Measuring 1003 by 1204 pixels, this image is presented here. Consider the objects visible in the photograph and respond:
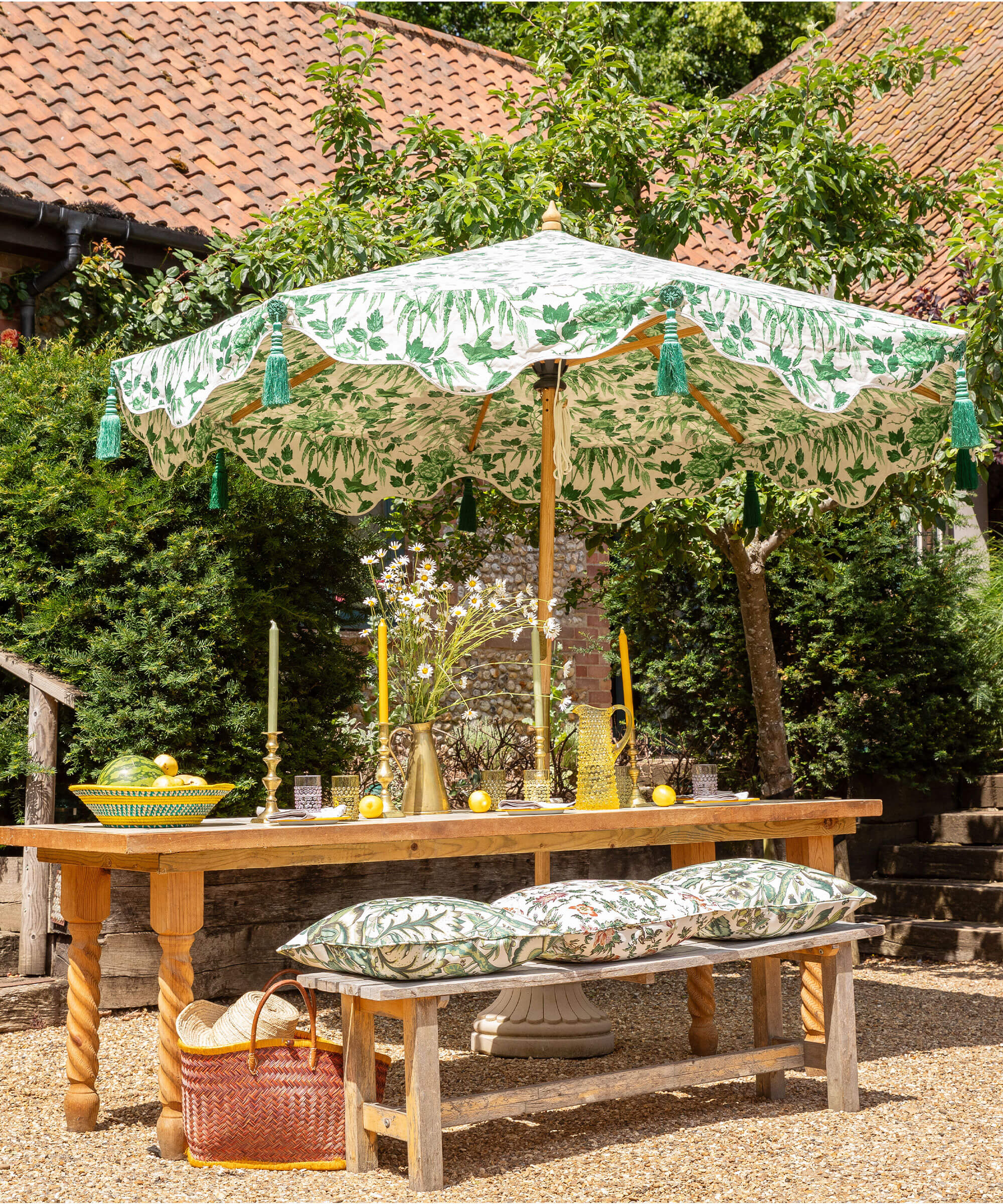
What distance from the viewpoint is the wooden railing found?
5.59m

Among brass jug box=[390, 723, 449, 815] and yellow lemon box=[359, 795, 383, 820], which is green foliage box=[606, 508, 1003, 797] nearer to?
brass jug box=[390, 723, 449, 815]

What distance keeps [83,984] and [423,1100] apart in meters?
1.24

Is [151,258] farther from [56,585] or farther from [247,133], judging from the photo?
[56,585]

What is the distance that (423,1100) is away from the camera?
3408 mm

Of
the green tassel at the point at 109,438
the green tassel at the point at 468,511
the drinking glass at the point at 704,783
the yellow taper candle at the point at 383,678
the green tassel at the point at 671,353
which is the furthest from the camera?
the green tassel at the point at 468,511

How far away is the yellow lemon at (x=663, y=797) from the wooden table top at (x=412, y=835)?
37 mm

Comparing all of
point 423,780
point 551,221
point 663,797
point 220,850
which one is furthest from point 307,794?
point 551,221

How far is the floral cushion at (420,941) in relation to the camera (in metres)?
3.44

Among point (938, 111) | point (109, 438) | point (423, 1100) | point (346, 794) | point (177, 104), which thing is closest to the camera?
point (423, 1100)

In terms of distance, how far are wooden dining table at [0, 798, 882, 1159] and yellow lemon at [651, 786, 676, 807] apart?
15 centimetres

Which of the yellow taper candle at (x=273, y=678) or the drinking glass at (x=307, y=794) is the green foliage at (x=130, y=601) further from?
the yellow taper candle at (x=273, y=678)

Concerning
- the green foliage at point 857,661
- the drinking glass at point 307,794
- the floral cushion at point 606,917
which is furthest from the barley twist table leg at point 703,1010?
the green foliage at point 857,661

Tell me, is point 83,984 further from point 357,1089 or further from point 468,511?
point 468,511

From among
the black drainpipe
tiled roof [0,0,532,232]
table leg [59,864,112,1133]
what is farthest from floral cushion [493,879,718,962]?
tiled roof [0,0,532,232]
